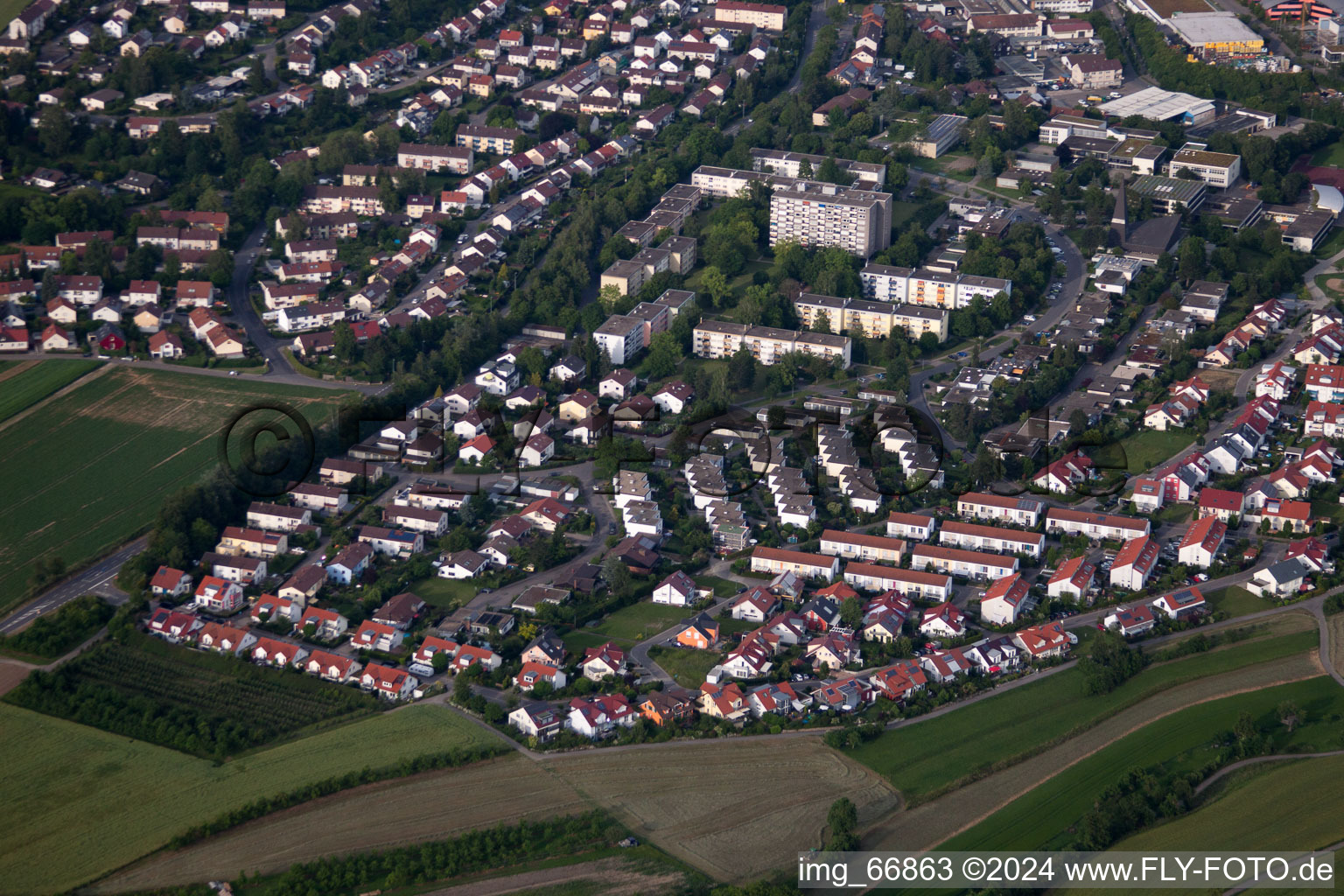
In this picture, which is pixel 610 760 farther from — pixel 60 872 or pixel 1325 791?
pixel 1325 791

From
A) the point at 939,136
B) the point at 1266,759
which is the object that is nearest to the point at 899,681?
the point at 1266,759

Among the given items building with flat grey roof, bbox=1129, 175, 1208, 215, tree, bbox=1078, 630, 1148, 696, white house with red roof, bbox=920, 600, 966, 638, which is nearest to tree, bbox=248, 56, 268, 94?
building with flat grey roof, bbox=1129, 175, 1208, 215

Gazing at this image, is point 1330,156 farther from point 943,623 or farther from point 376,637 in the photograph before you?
point 376,637

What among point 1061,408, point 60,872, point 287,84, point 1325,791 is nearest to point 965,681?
point 1325,791

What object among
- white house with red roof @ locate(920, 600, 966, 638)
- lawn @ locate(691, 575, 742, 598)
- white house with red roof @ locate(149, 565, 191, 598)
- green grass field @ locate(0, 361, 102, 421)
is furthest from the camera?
green grass field @ locate(0, 361, 102, 421)

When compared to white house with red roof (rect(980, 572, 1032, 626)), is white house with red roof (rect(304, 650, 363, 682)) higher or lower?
lower

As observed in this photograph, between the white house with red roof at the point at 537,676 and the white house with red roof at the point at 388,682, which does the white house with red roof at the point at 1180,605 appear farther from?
the white house with red roof at the point at 388,682

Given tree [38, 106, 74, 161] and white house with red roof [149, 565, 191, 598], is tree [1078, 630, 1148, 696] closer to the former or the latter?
white house with red roof [149, 565, 191, 598]

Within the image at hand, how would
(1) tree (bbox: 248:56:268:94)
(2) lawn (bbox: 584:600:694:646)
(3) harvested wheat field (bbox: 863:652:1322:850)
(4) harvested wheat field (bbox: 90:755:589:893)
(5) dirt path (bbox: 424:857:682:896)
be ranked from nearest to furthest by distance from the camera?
(5) dirt path (bbox: 424:857:682:896) < (4) harvested wheat field (bbox: 90:755:589:893) < (3) harvested wheat field (bbox: 863:652:1322:850) < (2) lawn (bbox: 584:600:694:646) < (1) tree (bbox: 248:56:268:94)
